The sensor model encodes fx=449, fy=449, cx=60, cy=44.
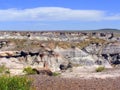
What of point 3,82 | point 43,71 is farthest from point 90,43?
point 3,82

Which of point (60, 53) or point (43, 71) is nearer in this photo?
point (43, 71)

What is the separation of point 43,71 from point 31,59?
43.5 metres

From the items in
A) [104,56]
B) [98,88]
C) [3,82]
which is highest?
[3,82]

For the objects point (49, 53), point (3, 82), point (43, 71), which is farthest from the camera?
point (49, 53)

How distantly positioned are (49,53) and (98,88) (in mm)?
58003

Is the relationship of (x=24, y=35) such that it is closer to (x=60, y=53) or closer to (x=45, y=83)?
(x=60, y=53)

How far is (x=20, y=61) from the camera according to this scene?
7862 cm

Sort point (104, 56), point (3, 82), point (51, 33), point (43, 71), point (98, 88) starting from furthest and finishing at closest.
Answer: point (51, 33), point (104, 56), point (43, 71), point (98, 88), point (3, 82)

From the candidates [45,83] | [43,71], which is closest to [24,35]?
[43,71]

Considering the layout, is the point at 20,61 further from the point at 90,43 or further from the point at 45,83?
the point at 45,83

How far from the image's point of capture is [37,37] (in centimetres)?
11144

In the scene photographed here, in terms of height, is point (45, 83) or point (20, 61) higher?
point (45, 83)

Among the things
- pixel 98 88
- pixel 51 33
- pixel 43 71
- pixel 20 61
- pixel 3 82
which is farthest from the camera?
pixel 51 33

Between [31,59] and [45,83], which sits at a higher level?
[45,83]
